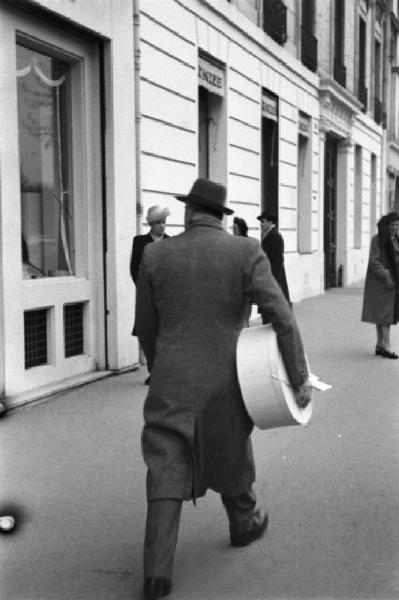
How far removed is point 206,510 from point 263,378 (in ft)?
4.42

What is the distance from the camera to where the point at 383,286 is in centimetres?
1065

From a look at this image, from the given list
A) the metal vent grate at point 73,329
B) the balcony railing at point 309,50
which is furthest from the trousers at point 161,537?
the balcony railing at point 309,50

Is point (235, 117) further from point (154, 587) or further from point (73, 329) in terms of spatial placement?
point (154, 587)

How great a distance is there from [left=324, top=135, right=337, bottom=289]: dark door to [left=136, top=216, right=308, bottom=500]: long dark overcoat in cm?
1879

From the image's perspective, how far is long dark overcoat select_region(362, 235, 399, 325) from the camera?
34.6 ft

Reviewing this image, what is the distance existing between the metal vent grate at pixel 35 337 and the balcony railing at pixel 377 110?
22812 millimetres

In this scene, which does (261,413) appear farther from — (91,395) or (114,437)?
(91,395)

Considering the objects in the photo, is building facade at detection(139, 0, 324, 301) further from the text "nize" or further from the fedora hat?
the fedora hat

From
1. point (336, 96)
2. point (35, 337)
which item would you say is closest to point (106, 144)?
point (35, 337)

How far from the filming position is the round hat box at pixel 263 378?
147 inches

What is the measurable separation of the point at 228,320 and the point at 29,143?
506cm

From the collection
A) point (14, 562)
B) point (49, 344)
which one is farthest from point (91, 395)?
point (14, 562)

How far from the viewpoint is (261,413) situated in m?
3.83

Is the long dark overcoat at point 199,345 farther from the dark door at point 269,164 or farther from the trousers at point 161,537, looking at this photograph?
the dark door at point 269,164
